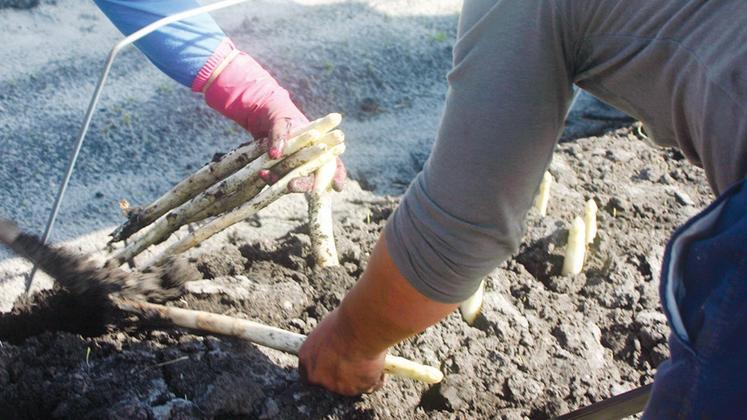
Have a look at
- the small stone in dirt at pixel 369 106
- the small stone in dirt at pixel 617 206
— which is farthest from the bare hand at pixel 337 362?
the small stone in dirt at pixel 369 106

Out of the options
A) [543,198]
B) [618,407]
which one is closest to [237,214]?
[543,198]

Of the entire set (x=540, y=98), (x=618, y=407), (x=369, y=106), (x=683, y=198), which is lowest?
(x=369, y=106)

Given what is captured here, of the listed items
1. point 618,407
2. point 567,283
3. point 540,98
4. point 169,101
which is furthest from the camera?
point 169,101

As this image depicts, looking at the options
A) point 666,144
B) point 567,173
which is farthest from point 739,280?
point 567,173

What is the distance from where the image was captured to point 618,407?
1771mm

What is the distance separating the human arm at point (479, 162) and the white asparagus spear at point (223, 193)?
96 centimetres

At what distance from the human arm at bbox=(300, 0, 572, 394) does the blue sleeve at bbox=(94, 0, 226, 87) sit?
1.40 metres

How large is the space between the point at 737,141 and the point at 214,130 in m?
2.78

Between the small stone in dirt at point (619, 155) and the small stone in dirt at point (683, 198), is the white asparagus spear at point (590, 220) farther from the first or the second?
the small stone in dirt at point (619, 155)

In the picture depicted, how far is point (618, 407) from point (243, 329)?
949mm

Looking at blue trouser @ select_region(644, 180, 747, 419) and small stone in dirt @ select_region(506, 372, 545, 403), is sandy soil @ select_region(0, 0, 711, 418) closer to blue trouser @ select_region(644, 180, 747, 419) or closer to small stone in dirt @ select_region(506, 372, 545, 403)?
small stone in dirt @ select_region(506, 372, 545, 403)

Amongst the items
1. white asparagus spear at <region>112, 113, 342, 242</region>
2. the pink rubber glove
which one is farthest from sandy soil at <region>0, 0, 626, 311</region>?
the pink rubber glove

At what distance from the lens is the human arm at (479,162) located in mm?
1182

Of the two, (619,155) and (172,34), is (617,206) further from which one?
A: (172,34)
